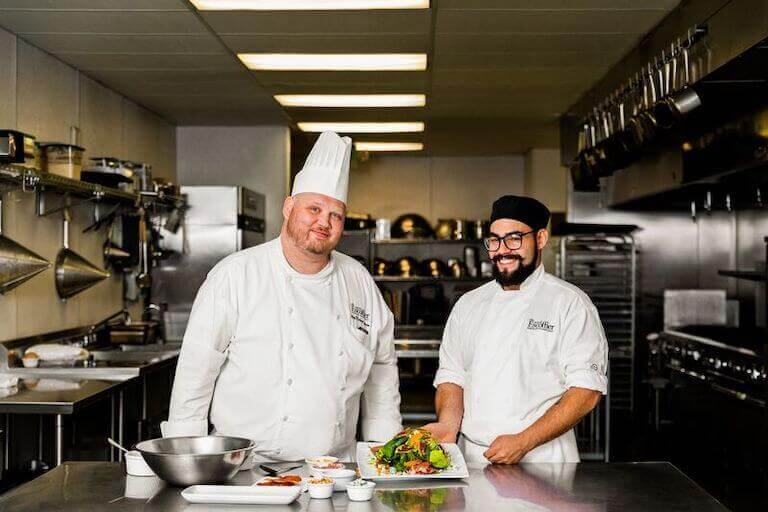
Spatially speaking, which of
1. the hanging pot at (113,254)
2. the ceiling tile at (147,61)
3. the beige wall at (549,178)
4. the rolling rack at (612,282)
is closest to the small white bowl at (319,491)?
the ceiling tile at (147,61)

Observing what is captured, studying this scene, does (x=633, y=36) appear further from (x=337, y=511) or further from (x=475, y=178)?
(x=475, y=178)

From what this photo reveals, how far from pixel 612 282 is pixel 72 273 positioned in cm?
401

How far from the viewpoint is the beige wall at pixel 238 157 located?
7160 millimetres

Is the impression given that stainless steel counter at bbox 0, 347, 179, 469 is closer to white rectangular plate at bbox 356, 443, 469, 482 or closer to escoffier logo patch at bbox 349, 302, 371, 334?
escoffier logo patch at bbox 349, 302, 371, 334

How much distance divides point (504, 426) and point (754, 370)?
2210 millimetres

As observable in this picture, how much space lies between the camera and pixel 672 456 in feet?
18.3

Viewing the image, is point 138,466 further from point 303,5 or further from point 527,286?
point 303,5

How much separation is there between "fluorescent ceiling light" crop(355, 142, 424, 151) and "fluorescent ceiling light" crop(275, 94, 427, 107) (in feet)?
6.47

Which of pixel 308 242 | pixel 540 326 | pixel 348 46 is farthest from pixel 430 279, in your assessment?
pixel 308 242

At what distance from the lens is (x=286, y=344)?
9.06 ft

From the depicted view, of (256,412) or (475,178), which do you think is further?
(475,178)

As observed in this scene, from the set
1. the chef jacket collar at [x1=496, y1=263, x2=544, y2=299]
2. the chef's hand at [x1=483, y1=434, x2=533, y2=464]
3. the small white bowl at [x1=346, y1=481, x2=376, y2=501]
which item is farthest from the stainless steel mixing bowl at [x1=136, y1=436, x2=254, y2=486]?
the chef jacket collar at [x1=496, y1=263, x2=544, y2=299]

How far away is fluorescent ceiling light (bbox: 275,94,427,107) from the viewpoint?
19.6 ft

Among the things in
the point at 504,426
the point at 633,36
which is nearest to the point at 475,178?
the point at 633,36
